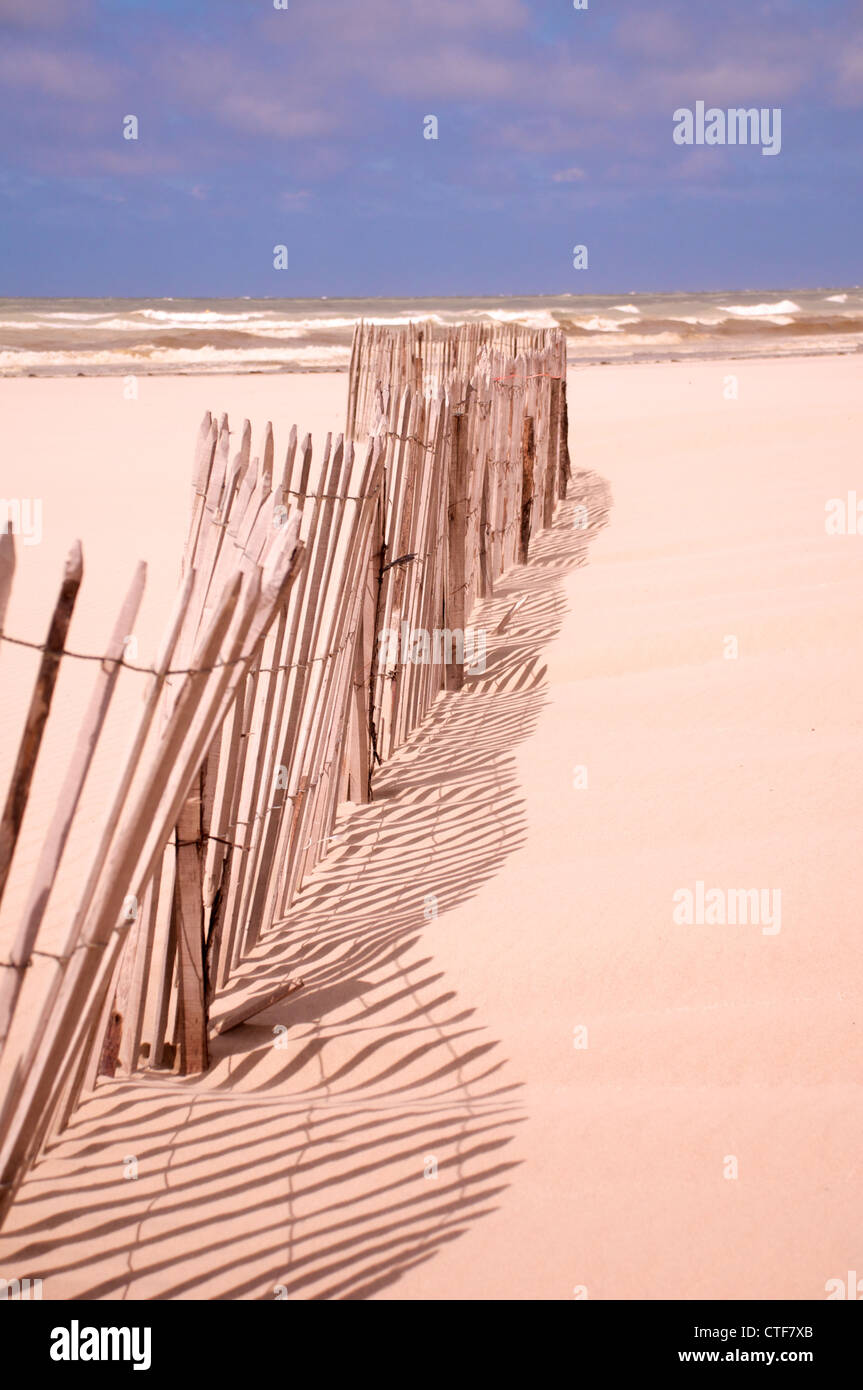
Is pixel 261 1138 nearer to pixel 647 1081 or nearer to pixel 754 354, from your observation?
pixel 647 1081

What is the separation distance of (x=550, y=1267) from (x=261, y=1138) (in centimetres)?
56

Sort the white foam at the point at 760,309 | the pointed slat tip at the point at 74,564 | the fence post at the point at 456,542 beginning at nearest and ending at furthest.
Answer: the pointed slat tip at the point at 74,564 → the fence post at the point at 456,542 → the white foam at the point at 760,309

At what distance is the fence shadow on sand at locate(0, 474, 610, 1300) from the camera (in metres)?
1.81

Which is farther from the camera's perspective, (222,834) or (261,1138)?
(222,834)

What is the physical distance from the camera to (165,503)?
9.49 meters

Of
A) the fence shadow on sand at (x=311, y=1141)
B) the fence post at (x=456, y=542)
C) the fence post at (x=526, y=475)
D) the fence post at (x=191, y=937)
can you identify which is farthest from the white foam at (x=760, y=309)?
the fence post at (x=191, y=937)

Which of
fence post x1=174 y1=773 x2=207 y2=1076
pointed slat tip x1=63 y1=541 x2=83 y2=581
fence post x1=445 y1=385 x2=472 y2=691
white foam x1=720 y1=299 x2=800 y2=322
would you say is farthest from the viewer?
white foam x1=720 y1=299 x2=800 y2=322

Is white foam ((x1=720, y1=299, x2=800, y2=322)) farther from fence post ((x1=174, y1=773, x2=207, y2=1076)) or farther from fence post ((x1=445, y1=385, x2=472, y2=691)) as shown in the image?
fence post ((x1=174, y1=773, x2=207, y2=1076))

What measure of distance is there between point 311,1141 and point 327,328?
35.6m

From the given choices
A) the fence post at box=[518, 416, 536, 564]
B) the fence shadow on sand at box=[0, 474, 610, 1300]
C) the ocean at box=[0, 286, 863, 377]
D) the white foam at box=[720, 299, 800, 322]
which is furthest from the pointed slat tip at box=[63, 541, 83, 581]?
the white foam at box=[720, 299, 800, 322]

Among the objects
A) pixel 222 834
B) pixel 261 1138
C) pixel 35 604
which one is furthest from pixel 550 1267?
pixel 35 604

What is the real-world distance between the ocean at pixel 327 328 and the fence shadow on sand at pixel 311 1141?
75.9 ft

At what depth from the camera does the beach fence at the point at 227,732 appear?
154cm

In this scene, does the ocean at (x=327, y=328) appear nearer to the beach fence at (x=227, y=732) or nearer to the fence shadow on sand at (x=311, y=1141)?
the beach fence at (x=227, y=732)
